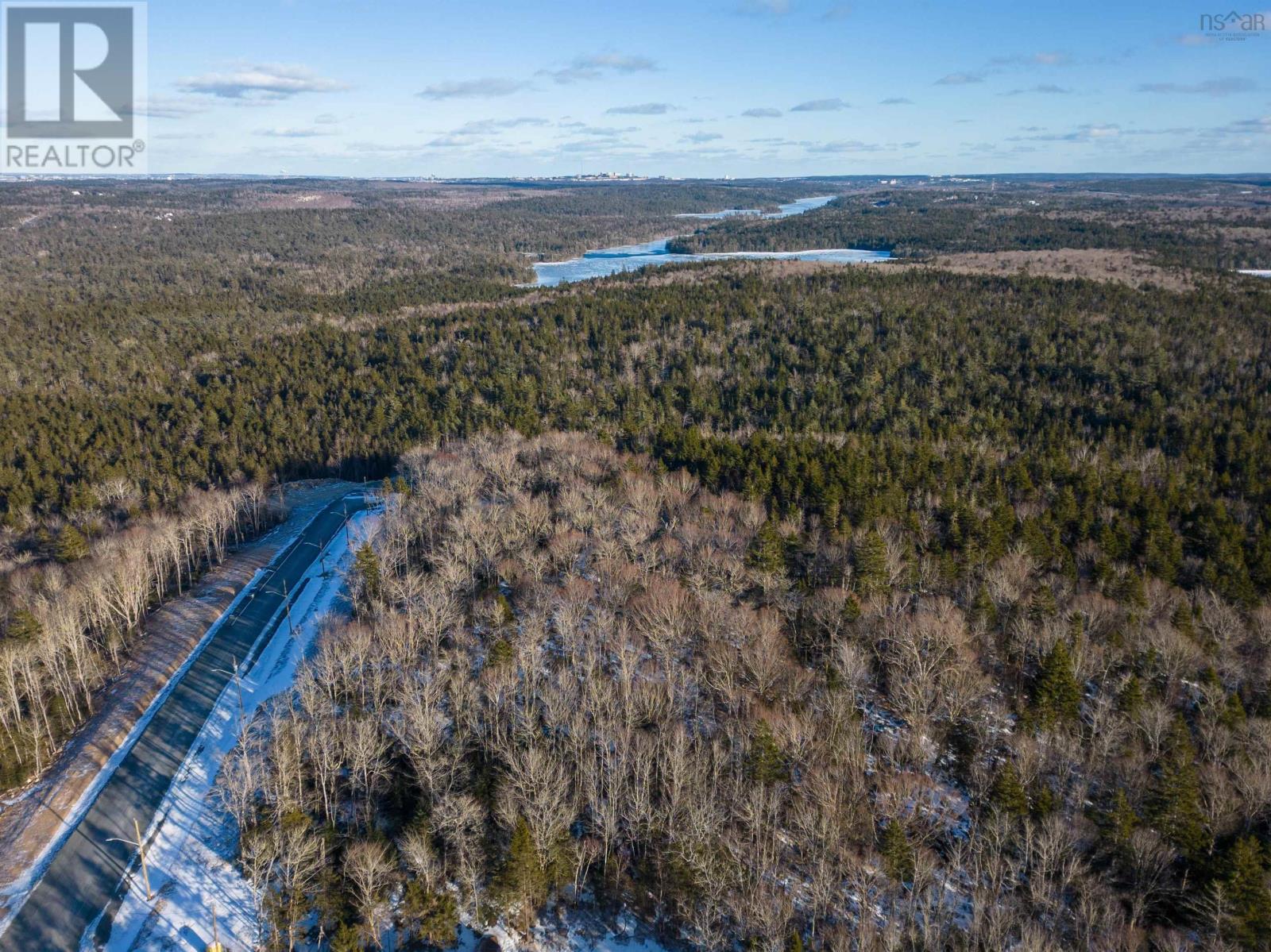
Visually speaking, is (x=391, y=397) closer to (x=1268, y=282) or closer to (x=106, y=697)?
(x=106, y=697)

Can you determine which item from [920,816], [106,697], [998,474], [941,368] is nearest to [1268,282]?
[941,368]

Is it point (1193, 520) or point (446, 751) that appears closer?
point (446, 751)

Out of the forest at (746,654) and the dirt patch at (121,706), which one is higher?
the forest at (746,654)

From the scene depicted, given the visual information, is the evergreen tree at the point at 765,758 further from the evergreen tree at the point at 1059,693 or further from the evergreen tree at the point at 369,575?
the evergreen tree at the point at 369,575

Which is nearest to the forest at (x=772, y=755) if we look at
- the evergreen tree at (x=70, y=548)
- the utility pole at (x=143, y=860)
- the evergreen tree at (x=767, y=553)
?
the evergreen tree at (x=767, y=553)

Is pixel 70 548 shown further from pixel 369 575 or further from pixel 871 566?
pixel 871 566

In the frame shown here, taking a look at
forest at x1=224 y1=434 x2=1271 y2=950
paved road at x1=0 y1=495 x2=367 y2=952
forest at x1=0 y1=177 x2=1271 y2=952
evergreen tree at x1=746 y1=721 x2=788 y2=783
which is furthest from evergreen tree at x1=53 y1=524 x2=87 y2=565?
evergreen tree at x1=746 y1=721 x2=788 y2=783

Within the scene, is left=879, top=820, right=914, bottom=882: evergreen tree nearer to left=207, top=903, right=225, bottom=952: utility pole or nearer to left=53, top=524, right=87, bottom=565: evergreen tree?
left=207, top=903, right=225, bottom=952: utility pole
